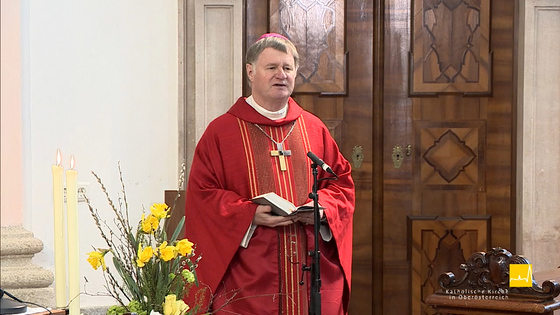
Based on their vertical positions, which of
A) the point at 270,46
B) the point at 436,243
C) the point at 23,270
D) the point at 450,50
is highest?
the point at 450,50

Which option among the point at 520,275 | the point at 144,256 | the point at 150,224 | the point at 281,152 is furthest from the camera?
the point at 281,152

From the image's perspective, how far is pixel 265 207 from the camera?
12.1ft

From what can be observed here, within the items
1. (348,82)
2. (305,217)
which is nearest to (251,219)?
(305,217)

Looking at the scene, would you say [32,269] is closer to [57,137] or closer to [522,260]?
[57,137]

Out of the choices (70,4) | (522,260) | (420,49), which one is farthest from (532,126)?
(70,4)

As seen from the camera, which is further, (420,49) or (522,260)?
(420,49)

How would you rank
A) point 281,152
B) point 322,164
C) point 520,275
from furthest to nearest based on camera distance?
point 281,152 < point 322,164 < point 520,275

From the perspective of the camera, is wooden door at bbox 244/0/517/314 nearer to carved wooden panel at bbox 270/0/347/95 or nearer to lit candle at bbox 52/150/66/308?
carved wooden panel at bbox 270/0/347/95

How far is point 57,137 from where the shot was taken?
364cm

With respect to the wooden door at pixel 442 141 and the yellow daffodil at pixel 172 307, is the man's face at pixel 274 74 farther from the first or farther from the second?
the yellow daffodil at pixel 172 307

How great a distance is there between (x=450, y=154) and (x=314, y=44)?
1205mm

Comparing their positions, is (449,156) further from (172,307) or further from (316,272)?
(172,307)

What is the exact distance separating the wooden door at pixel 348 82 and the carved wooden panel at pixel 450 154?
37cm

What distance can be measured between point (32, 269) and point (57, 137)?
3.46ft
